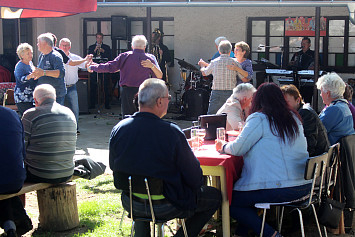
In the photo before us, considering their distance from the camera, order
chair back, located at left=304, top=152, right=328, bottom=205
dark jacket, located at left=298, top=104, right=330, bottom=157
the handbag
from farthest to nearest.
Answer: dark jacket, located at left=298, top=104, right=330, bottom=157
the handbag
chair back, located at left=304, top=152, right=328, bottom=205

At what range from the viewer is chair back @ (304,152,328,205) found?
385 cm

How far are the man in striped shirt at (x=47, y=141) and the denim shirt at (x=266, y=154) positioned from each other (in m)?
1.40

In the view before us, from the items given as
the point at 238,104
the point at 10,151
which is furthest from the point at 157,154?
the point at 238,104

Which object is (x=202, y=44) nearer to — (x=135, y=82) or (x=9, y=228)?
(x=135, y=82)

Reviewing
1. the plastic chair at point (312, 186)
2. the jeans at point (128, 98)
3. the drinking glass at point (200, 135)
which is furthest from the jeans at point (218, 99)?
the plastic chair at point (312, 186)

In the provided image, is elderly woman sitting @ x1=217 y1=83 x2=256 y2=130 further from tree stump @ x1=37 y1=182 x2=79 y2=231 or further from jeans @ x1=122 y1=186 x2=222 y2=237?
tree stump @ x1=37 y1=182 x2=79 y2=231

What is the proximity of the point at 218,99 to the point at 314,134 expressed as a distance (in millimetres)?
3112

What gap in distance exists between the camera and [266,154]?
155 inches

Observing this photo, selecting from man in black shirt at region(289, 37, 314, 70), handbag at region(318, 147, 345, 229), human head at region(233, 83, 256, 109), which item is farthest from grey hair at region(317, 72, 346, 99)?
man in black shirt at region(289, 37, 314, 70)

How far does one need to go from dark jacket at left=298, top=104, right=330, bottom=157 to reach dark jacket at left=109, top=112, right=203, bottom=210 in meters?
1.24

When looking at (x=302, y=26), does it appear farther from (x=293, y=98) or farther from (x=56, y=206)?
(x=56, y=206)

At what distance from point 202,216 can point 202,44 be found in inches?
364

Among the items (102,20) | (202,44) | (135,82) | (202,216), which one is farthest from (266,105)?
(102,20)

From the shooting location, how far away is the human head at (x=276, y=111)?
394cm
